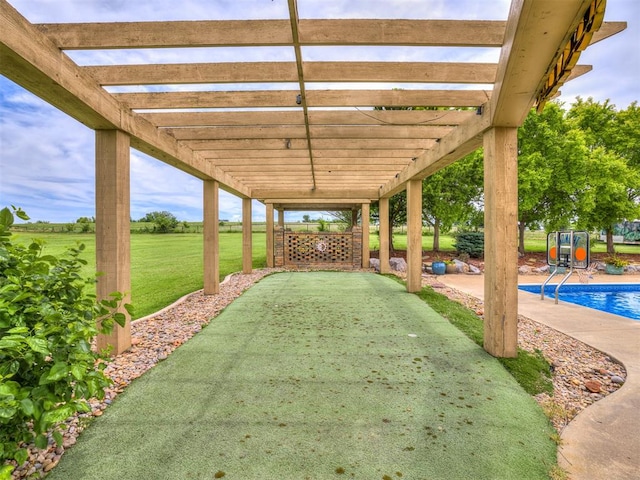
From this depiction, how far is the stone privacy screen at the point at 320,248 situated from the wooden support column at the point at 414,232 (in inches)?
211

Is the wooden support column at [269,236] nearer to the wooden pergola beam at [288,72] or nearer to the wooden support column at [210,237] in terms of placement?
the wooden support column at [210,237]

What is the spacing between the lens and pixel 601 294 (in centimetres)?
836

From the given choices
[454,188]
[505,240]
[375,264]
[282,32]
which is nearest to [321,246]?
[375,264]

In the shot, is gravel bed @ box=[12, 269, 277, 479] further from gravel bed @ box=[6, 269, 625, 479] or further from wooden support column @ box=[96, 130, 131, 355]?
wooden support column @ box=[96, 130, 131, 355]

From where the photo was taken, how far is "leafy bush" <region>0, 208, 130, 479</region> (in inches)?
50.3

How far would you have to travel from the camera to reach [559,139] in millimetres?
13328

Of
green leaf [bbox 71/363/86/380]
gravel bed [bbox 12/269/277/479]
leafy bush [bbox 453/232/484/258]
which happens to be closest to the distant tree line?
leafy bush [bbox 453/232/484/258]

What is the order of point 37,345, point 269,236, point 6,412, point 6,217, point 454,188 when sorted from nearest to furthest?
1. point 6,412
2. point 37,345
3. point 6,217
4. point 269,236
5. point 454,188

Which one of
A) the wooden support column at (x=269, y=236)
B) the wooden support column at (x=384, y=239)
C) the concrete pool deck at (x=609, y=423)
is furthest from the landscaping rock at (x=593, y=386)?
the wooden support column at (x=269, y=236)

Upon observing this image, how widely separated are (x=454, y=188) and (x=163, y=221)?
26.0 metres

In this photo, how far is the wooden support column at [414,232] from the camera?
682cm

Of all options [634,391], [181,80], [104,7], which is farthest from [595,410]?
[104,7]

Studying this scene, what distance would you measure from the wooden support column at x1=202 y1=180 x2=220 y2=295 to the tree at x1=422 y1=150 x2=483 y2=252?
33.7 ft

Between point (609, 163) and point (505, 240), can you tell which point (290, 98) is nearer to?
point (505, 240)
